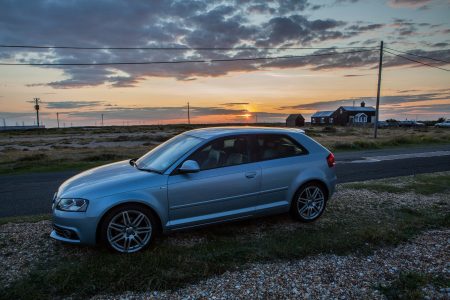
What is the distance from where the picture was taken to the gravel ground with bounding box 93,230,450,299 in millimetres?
3418

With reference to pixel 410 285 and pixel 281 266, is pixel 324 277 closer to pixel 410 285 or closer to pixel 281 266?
pixel 281 266

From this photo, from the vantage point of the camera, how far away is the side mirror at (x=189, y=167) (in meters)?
4.47

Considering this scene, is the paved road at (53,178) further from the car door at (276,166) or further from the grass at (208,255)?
the car door at (276,166)

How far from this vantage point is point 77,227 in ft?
13.8

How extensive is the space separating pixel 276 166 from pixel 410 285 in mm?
2343

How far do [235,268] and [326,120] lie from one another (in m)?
103

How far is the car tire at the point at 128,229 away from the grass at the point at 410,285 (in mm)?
2840

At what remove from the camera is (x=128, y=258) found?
4156 millimetres

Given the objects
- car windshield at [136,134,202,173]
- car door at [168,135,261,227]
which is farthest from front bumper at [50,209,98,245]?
car windshield at [136,134,202,173]

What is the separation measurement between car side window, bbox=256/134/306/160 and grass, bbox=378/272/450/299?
2.36 metres

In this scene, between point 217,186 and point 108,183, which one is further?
point 217,186

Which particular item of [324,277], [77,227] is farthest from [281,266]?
[77,227]

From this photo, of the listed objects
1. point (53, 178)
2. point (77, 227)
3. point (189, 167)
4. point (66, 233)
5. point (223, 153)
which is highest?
point (223, 153)

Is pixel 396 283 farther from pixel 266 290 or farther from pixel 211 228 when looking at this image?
pixel 211 228
